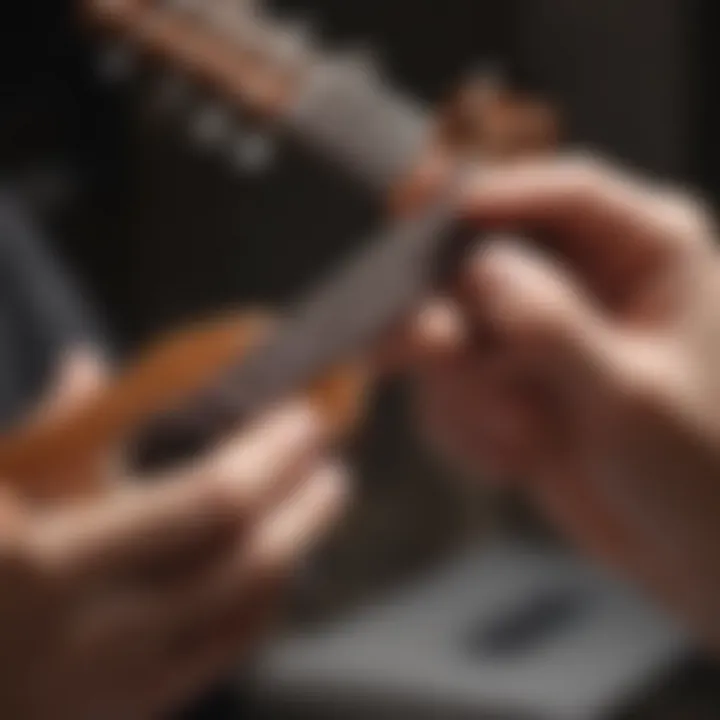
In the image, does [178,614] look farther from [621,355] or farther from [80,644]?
[621,355]

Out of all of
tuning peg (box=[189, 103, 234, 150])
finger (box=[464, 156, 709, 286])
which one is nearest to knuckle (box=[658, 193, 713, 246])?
finger (box=[464, 156, 709, 286])

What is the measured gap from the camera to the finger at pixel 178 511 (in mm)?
312

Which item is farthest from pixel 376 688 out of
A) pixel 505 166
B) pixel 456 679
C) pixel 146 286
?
pixel 505 166

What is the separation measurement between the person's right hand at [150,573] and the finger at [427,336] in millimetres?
28

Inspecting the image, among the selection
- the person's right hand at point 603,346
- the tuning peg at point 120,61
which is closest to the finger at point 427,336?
the person's right hand at point 603,346

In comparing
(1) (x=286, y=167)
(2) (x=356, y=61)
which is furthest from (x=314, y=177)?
(2) (x=356, y=61)

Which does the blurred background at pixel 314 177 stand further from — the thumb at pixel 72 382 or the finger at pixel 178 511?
the finger at pixel 178 511

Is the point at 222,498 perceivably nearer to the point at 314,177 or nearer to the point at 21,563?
the point at 21,563

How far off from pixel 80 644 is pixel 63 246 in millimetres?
267

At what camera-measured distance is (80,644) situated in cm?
33

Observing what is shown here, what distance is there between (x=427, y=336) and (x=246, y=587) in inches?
3.6

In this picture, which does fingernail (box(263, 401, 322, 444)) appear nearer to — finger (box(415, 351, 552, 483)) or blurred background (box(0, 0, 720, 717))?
finger (box(415, 351, 552, 483))

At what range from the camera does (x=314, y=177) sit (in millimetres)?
494

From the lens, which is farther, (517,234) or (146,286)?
(146,286)
